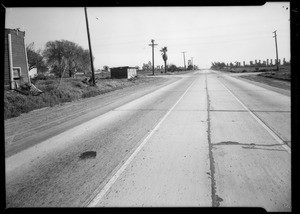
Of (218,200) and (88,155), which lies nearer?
(218,200)

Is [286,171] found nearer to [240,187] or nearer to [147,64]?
[240,187]

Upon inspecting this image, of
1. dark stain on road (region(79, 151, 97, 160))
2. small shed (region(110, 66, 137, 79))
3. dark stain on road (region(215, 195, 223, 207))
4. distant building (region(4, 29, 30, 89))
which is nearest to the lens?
dark stain on road (region(215, 195, 223, 207))

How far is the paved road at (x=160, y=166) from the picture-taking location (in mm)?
3736

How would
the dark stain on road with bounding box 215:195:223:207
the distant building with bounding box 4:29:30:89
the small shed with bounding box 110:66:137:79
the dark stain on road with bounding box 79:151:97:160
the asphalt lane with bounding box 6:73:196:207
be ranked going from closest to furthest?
the dark stain on road with bounding box 215:195:223:207, the asphalt lane with bounding box 6:73:196:207, the dark stain on road with bounding box 79:151:97:160, the distant building with bounding box 4:29:30:89, the small shed with bounding box 110:66:137:79

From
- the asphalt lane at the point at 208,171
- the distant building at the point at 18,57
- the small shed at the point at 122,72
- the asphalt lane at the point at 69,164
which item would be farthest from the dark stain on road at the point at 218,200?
the small shed at the point at 122,72

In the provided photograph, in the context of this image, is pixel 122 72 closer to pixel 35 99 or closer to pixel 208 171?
pixel 35 99

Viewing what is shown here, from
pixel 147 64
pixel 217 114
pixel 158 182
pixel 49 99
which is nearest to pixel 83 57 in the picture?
pixel 49 99

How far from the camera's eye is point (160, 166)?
5.04m

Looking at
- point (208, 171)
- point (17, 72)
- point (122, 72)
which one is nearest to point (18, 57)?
point (17, 72)

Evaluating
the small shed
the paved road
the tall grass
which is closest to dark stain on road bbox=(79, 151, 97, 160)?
the paved road

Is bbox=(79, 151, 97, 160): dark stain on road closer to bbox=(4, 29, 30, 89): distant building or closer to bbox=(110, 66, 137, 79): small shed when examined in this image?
bbox=(4, 29, 30, 89): distant building

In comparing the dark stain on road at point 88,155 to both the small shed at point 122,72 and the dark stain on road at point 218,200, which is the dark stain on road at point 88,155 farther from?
the small shed at point 122,72

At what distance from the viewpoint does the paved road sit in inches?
147

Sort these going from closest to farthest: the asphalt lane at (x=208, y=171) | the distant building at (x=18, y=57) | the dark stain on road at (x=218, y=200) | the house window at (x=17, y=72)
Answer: the dark stain on road at (x=218, y=200)
the asphalt lane at (x=208, y=171)
the house window at (x=17, y=72)
the distant building at (x=18, y=57)
